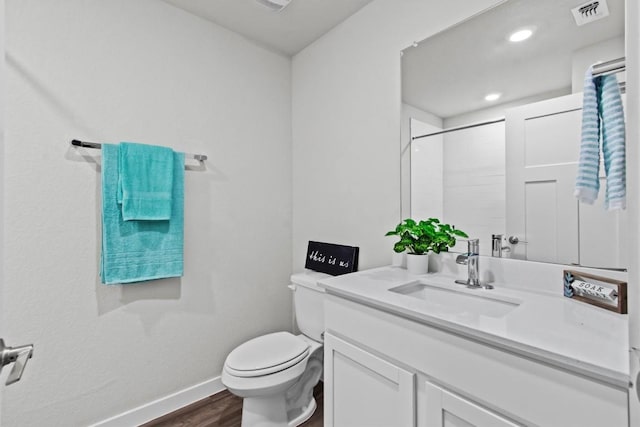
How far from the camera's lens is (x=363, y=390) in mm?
1051

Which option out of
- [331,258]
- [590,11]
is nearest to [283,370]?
[331,258]

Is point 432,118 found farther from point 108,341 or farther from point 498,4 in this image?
point 108,341

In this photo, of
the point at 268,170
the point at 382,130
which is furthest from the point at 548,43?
the point at 268,170

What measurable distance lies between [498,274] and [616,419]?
0.68 metres

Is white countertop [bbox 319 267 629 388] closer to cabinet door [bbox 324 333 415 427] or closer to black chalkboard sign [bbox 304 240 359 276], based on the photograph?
cabinet door [bbox 324 333 415 427]

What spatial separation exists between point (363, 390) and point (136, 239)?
1299 mm

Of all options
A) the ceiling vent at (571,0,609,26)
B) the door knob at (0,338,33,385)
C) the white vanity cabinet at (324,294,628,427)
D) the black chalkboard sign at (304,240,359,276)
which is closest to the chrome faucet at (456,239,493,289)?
the white vanity cabinet at (324,294,628,427)

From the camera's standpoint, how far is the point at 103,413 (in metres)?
1.51

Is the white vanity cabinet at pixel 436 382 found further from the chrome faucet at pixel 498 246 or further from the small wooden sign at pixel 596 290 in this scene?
the chrome faucet at pixel 498 246

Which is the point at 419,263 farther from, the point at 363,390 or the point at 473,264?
the point at 363,390

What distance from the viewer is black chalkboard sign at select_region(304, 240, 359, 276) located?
1791 mm

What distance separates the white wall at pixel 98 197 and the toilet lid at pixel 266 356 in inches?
17.2

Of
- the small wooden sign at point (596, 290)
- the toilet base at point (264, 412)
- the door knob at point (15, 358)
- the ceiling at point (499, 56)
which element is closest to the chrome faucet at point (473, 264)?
the small wooden sign at point (596, 290)

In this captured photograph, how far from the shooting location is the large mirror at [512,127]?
Result: 102 cm
